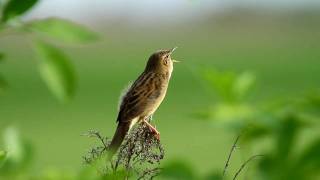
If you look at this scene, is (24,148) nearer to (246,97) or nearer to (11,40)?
(246,97)

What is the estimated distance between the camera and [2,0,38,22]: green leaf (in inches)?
54.7

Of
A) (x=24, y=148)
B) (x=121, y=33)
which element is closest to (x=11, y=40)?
(x=121, y=33)

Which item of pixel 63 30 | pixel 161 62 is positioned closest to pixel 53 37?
pixel 63 30

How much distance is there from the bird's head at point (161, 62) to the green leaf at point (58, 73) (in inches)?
50.1

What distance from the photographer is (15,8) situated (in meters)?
1.42

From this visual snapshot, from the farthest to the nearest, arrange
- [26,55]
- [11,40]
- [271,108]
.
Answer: [11,40] < [26,55] < [271,108]

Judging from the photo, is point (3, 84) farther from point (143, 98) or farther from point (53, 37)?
point (143, 98)

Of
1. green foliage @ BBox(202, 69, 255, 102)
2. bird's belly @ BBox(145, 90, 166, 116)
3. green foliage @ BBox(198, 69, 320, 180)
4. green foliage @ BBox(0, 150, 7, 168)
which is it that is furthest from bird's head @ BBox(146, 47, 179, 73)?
green foliage @ BBox(198, 69, 320, 180)

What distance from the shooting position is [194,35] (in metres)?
47.0

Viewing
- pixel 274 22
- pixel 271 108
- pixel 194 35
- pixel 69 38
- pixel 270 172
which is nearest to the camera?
pixel 270 172

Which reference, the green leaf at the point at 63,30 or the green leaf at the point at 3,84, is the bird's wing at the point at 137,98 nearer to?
the green leaf at the point at 3,84

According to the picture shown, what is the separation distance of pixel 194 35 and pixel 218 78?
4590 centimetres

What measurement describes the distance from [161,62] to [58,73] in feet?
4.72

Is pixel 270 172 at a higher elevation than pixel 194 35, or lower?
lower
